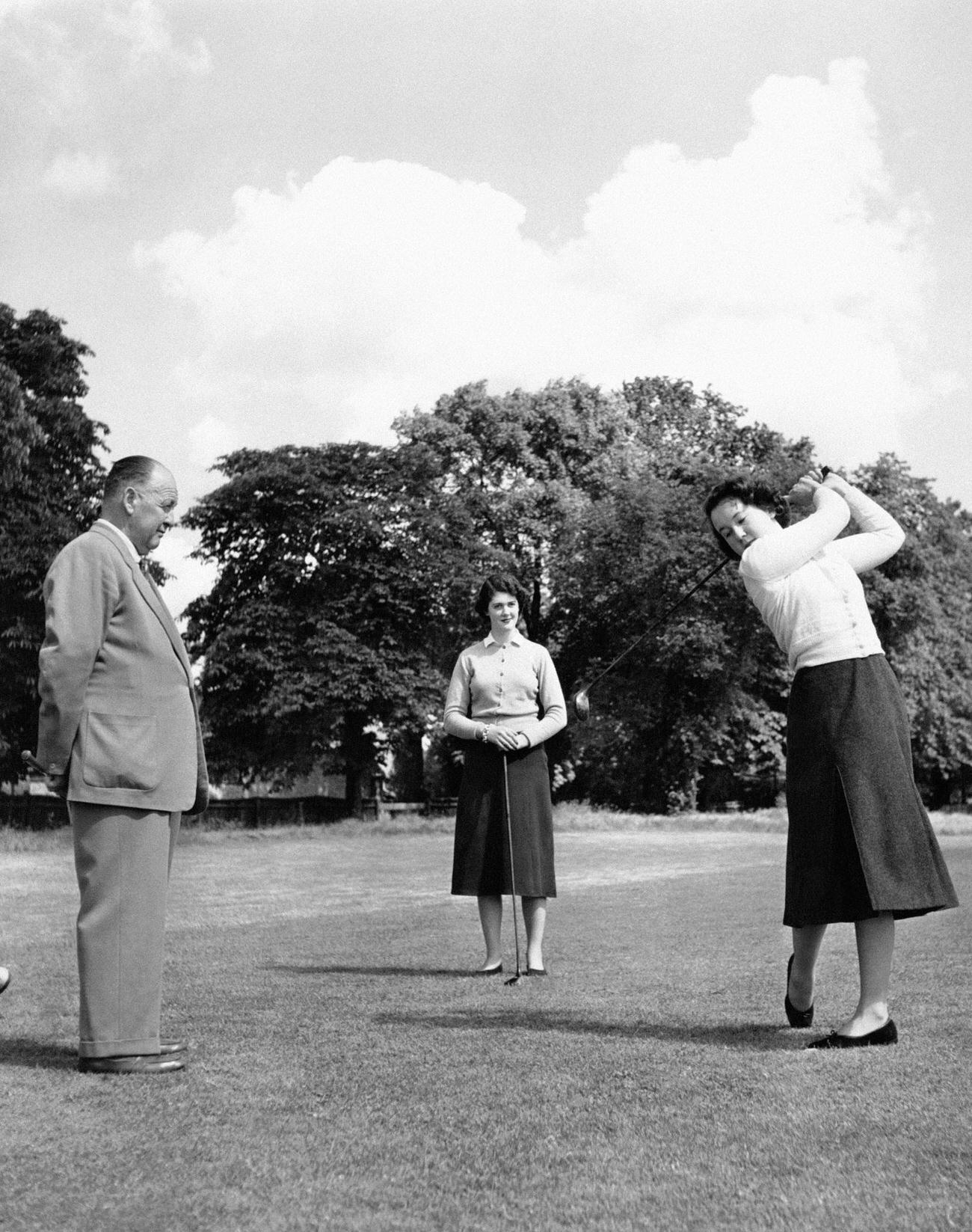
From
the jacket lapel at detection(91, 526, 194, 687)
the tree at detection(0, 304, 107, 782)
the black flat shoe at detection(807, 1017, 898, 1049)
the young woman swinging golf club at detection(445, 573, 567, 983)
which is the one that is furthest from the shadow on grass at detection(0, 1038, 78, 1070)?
the tree at detection(0, 304, 107, 782)

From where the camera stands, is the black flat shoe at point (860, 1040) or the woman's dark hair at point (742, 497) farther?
the woman's dark hair at point (742, 497)

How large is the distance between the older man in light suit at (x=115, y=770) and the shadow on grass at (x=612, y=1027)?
4.42 ft

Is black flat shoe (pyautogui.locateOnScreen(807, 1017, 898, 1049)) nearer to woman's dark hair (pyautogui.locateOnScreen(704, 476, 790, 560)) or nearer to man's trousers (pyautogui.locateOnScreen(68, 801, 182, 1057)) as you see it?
woman's dark hair (pyautogui.locateOnScreen(704, 476, 790, 560))

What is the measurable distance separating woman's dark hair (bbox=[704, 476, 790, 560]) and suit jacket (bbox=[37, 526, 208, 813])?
2.41 m

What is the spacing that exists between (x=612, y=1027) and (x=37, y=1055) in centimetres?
245

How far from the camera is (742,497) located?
6266mm

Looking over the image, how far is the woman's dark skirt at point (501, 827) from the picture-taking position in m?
8.88

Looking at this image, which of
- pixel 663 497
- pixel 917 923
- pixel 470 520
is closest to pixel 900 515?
pixel 663 497

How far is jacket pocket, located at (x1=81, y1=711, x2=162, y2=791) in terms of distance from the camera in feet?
17.9

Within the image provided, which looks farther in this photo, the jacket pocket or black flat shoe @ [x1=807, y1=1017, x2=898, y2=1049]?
black flat shoe @ [x1=807, y1=1017, x2=898, y2=1049]

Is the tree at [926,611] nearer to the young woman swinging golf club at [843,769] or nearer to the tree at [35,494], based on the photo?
the tree at [35,494]

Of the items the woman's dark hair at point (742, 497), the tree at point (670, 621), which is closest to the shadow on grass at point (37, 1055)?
the woman's dark hair at point (742, 497)

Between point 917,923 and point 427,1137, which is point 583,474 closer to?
point 917,923

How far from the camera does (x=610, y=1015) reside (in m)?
6.71
